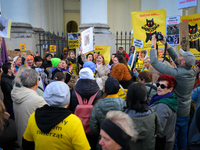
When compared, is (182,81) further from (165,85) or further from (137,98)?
(137,98)

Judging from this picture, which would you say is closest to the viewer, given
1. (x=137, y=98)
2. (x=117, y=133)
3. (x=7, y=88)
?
(x=117, y=133)

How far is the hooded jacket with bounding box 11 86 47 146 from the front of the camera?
271 cm

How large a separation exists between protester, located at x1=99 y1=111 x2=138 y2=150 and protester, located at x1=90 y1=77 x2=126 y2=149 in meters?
0.99

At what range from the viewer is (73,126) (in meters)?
1.96

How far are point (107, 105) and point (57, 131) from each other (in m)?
0.83

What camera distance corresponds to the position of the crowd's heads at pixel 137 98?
2191 millimetres

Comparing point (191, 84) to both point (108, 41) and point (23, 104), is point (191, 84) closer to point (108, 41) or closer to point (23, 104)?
point (23, 104)

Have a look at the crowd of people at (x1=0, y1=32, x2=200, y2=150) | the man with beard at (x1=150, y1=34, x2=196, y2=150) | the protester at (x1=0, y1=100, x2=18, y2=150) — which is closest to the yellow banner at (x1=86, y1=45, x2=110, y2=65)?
the crowd of people at (x1=0, y1=32, x2=200, y2=150)

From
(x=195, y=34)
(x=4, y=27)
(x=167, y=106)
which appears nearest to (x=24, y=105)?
(x=167, y=106)

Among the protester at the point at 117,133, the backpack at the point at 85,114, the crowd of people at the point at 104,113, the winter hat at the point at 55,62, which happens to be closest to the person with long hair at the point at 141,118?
the crowd of people at the point at 104,113

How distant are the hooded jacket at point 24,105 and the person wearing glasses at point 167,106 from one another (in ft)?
5.37

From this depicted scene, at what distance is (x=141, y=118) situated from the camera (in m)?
2.12

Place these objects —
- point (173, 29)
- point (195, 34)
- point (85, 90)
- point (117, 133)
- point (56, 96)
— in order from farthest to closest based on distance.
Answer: point (173, 29) < point (195, 34) < point (85, 90) < point (56, 96) < point (117, 133)

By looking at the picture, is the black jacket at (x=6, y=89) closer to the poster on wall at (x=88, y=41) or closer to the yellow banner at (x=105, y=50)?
the poster on wall at (x=88, y=41)
